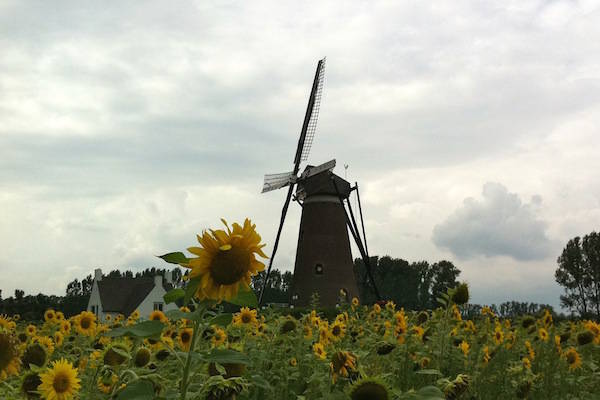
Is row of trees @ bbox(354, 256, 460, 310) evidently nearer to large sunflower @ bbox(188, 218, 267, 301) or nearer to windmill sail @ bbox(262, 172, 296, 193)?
windmill sail @ bbox(262, 172, 296, 193)

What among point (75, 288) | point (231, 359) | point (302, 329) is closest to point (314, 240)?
point (302, 329)

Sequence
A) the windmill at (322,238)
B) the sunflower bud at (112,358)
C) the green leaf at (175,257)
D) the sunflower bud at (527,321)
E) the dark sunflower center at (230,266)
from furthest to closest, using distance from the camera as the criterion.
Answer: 1. the windmill at (322,238)
2. the sunflower bud at (527,321)
3. the sunflower bud at (112,358)
4. the dark sunflower center at (230,266)
5. the green leaf at (175,257)

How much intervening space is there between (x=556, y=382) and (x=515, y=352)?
2.10ft

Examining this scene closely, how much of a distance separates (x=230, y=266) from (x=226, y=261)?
0.03 meters

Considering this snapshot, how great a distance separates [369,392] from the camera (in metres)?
2.31

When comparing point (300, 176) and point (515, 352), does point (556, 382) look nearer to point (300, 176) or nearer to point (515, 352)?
point (515, 352)

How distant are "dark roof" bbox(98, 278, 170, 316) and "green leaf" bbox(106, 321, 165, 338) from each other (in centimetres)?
4869

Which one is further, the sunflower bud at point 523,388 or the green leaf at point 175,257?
the sunflower bud at point 523,388

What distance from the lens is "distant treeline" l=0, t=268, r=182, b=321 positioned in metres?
21.6

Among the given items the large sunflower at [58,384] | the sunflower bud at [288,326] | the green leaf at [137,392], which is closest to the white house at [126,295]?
the sunflower bud at [288,326]

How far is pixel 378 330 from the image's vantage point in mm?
6723

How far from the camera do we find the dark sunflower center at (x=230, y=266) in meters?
2.39

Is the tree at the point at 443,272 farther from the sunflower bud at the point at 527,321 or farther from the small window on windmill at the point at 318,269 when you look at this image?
the sunflower bud at the point at 527,321

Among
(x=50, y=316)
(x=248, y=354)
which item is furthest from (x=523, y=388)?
(x=50, y=316)
